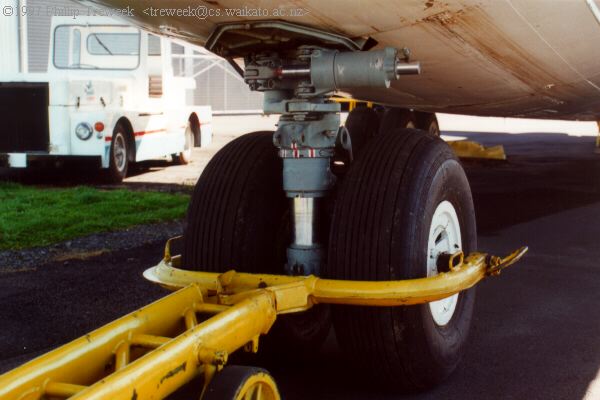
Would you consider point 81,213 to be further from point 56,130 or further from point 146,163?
point 146,163

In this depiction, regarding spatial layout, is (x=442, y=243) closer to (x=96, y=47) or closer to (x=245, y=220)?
(x=245, y=220)

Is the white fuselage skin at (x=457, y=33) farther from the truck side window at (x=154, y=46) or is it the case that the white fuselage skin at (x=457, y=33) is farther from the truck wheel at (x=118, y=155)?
the truck side window at (x=154, y=46)

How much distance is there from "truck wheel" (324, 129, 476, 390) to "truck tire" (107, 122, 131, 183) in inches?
265

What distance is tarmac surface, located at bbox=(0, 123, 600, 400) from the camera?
137 inches

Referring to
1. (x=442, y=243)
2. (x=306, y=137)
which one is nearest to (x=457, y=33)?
(x=306, y=137)

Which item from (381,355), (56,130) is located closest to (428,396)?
(381,355)

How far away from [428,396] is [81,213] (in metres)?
4.64

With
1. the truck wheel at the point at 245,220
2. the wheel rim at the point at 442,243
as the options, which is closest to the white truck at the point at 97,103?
the truck wheel at the point at 245,220

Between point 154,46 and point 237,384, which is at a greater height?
point 154,46

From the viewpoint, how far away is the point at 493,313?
451 cm

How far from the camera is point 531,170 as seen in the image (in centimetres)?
1083

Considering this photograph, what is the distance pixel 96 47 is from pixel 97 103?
1.53 metres

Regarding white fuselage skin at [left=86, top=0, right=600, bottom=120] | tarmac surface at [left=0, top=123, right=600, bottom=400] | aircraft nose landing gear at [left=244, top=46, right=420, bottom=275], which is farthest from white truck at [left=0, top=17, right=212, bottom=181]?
aircraft nose landing gear at [left=244, top=46, right=420, bottom=275]

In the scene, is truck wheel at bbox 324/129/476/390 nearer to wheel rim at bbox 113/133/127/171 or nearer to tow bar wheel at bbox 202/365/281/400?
tow bar wheel at bbox 202/365/281/400
